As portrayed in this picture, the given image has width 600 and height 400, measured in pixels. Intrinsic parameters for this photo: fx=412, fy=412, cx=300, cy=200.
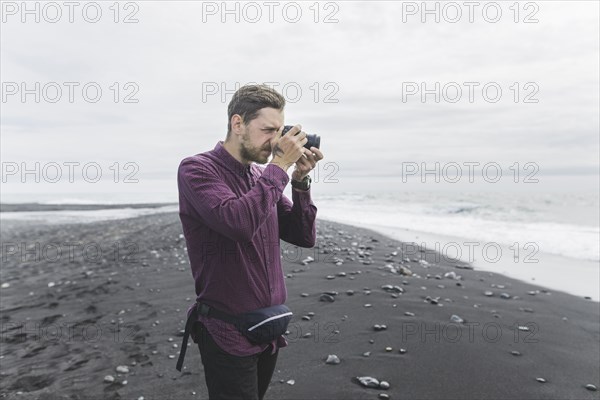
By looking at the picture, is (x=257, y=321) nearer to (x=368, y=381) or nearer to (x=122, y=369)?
(x=368, y=381)

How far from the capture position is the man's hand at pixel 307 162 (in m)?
3.01

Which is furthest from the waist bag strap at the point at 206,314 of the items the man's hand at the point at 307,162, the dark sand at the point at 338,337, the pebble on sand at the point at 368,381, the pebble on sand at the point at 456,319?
the pebble on sand at the point at 456,319

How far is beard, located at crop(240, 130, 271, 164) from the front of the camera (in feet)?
9.45

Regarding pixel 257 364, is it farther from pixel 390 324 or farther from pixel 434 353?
pixel 390 324

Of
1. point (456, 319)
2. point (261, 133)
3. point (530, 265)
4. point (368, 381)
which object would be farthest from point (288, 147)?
point (530, 265)

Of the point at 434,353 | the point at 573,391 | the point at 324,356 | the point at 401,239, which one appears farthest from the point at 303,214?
the point at 401,239

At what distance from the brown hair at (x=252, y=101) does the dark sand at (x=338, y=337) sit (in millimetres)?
3792

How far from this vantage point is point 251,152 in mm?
2900

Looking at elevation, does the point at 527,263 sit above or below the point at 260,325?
below

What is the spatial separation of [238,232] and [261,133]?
0.74m

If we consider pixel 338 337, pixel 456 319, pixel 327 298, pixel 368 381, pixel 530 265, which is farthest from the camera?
pixel 530 265

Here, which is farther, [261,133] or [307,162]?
A: [307,162]

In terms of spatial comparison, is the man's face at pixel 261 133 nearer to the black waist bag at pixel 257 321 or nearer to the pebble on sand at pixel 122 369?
the black waist bag at pixel 257 321

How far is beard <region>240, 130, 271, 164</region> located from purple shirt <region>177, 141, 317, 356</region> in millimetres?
101
